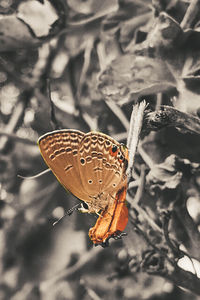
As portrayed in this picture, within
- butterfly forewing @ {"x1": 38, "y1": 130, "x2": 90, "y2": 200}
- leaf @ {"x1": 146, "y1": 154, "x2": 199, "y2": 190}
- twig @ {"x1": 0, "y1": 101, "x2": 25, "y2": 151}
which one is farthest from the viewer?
twig @ {"x1": 0, "y1": 101, "x2": 25, "y2": 151}

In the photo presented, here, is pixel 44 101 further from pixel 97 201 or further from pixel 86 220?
pixel 97 201

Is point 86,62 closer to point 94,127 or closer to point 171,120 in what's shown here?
point 94,127

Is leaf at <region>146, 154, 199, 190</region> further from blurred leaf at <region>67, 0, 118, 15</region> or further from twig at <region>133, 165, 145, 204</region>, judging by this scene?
blurred leaf at <region>67, 0, 118, 15</region>

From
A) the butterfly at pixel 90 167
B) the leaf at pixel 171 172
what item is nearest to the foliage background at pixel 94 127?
the leaf at pixel 171 172

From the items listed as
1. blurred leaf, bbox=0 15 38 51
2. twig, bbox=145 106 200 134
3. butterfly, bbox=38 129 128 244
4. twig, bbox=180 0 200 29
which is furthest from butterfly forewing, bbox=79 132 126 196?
blurred leaf, bbox=0 15 38 51

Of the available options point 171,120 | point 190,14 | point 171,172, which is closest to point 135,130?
point 171,120

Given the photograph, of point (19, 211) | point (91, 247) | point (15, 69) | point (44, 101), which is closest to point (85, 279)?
point (91, 247)
